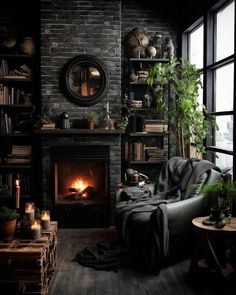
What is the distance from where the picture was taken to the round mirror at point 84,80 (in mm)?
5841

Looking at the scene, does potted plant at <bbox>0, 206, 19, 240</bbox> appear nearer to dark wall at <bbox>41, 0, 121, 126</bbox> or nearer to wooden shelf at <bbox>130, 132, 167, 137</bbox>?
dark wall at <bbox>41, 0, 121, 126</bbox>

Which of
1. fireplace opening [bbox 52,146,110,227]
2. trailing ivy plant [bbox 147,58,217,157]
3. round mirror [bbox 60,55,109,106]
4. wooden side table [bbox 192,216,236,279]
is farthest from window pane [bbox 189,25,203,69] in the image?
wooden side table [bbox 192,216,236,279]

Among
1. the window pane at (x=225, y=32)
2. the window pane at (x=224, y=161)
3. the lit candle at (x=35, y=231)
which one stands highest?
the window pane at (x=225, y=32)

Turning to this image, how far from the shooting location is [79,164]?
600 centimetres

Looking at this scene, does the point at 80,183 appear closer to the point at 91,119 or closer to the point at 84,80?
the point at 91,119

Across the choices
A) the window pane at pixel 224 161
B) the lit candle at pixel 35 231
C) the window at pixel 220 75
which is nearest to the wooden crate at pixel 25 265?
the lit candle at pixel 35 231

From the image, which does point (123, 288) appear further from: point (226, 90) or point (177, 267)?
point (226, 90)

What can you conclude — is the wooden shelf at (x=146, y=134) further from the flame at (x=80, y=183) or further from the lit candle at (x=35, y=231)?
the lit candle at (x=35, y=231)

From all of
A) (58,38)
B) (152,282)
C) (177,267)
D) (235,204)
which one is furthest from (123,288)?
(58,38)

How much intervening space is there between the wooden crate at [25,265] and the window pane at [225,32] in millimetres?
3014

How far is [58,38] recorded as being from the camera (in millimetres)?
5812

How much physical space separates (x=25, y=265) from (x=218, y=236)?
5.41ft

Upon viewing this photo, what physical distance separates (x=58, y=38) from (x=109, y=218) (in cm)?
268

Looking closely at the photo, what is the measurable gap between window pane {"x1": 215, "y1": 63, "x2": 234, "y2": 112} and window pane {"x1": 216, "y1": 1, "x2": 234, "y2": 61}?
179 millimetres
